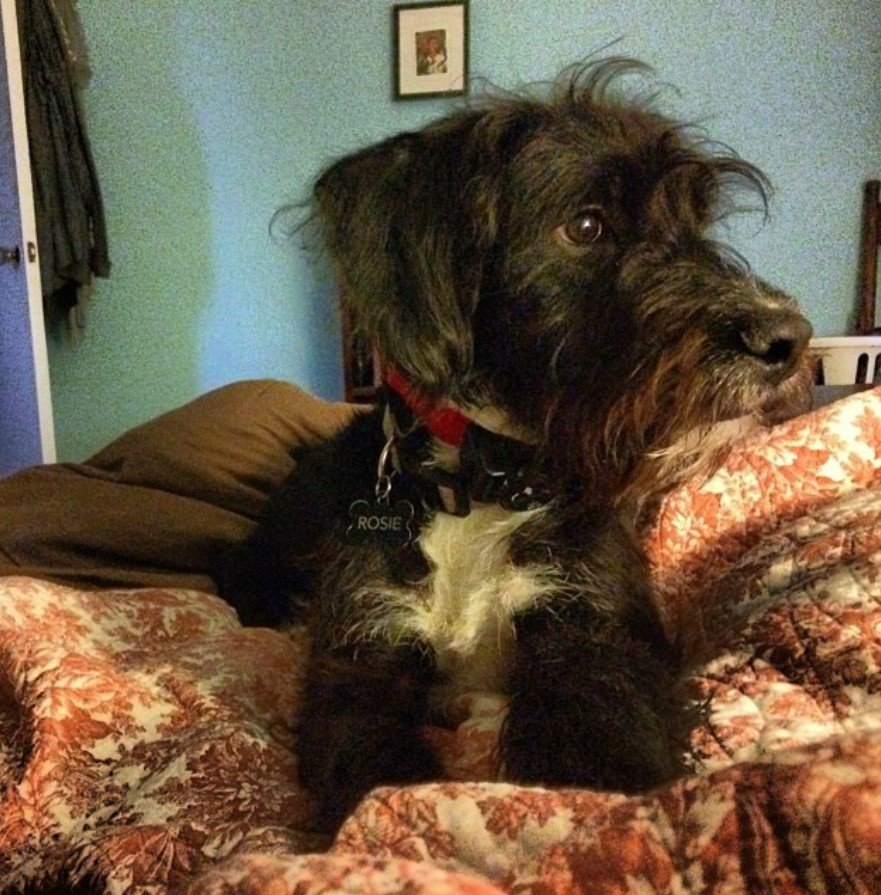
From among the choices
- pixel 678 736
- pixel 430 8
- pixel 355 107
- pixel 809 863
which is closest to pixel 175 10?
pixel 355 107

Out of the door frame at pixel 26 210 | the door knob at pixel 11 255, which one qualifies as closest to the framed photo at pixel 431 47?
the door frame at pixel 26 210

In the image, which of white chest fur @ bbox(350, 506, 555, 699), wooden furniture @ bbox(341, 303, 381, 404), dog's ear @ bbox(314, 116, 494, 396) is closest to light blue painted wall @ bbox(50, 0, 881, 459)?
wooden furniture @ bbox(341, 303, 381, 404)

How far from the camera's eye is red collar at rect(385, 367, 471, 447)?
3.70 ft

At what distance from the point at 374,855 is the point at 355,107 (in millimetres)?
3947

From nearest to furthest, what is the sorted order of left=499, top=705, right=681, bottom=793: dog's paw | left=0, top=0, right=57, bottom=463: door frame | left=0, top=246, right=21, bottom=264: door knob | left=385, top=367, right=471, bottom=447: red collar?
1. left=499, top=705, right=681, bottom=793: dog's paw
2. left=385, top=367, right=471, bottom=447: red collar
3. left=0, top=0, right=57, bottom=463: door frame
4. left=0, top=246, right=21, bottom=264: door knob

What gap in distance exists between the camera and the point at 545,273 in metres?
1.10

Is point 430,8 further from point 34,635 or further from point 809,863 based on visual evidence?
point 809,863

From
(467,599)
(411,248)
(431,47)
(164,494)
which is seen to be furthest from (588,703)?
(431,47)

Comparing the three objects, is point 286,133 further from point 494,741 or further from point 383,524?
point 494,741

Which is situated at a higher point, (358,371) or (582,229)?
(582,229)

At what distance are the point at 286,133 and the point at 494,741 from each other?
3.67 meters

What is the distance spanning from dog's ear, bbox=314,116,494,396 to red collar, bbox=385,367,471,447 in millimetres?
34

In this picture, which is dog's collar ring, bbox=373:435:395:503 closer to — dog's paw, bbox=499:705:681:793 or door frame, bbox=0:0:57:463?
dog's paw, bbox=499:705:681:793

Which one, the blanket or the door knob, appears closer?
the blanket
